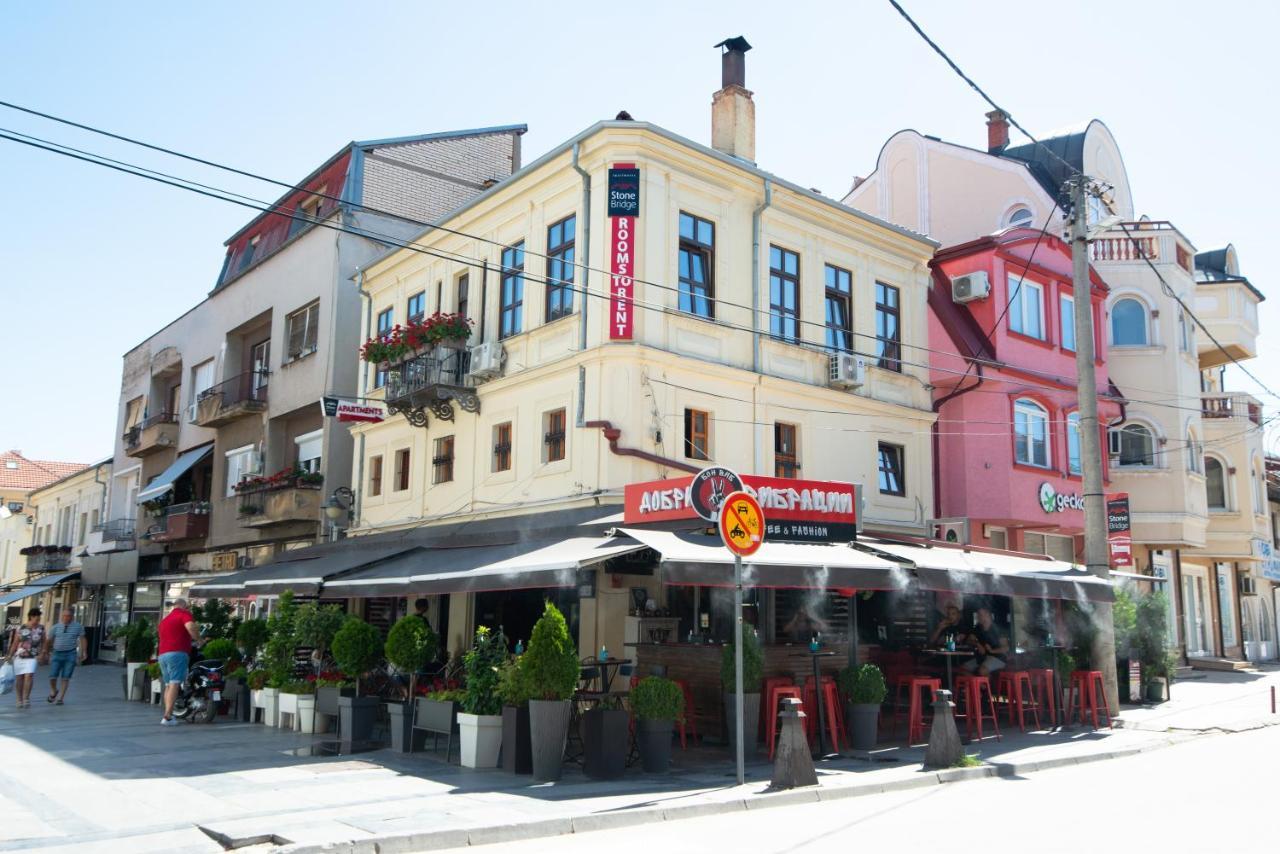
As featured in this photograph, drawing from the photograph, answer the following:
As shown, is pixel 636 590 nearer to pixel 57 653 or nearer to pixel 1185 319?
pixel 57 653

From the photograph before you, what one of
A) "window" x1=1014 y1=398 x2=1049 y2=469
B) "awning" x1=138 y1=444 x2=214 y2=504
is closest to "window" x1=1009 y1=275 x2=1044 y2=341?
"window" x1=1014 y1=398 x2=1049 y2=469

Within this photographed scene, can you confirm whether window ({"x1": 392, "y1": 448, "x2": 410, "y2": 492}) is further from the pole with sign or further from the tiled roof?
the tiled roof

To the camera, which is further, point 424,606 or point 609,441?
point 424,606

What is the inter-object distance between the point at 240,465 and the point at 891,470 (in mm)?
17988

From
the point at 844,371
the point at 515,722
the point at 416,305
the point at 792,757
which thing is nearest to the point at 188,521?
the point at 416,305

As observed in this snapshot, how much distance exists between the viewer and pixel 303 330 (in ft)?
87.6

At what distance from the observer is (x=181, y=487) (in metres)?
32.3

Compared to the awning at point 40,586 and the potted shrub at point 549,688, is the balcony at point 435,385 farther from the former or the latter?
the awning at point 40,586

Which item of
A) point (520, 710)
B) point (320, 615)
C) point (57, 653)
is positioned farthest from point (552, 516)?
point (57, 653)

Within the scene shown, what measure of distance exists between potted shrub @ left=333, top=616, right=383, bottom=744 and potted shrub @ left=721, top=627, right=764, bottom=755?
4593 mm

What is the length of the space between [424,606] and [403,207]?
1144 cm

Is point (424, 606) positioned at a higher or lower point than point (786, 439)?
lower

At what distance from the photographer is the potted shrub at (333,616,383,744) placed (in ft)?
43.5

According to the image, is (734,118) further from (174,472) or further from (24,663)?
(174,472)
